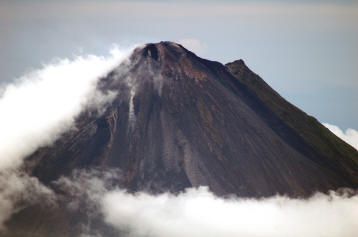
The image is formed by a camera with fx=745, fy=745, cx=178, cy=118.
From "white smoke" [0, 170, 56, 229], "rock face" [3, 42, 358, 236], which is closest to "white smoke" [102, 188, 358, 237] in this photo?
"rock face" [3, 42, 358, 236]

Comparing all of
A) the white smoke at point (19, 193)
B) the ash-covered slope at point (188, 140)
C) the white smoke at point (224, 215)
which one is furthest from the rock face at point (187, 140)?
the white smoke at point (224, 215)

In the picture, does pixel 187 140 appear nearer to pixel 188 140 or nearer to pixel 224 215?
pixel 188 140

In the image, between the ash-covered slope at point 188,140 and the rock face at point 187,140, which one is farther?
the ash-covered slope at point 188,140

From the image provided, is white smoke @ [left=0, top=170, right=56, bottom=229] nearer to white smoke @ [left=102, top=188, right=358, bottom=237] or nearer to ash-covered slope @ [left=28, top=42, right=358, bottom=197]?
ash-covered slope @ [left=28, top=42, right=358, bottom=197]

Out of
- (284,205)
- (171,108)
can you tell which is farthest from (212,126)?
(284,205)

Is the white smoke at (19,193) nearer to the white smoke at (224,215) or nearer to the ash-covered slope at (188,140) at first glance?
the ash-covered slope at (188,140)

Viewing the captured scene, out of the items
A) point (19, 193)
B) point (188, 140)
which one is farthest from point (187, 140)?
point (19, 193)
